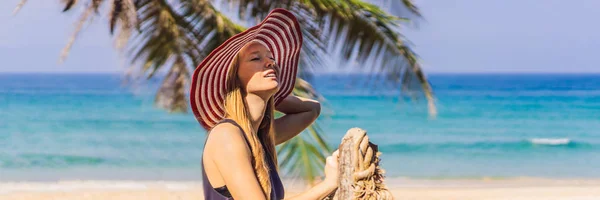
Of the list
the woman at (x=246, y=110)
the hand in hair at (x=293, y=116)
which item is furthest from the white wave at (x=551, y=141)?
the woman at (x=246, y=110)

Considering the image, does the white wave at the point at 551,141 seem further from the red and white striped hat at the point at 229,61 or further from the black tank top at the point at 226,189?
the black tank top at the point at 226,189

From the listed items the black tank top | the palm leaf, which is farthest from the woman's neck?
the palm leaf

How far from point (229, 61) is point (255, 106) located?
0.13 meters

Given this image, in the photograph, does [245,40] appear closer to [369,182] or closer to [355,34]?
[369,182]

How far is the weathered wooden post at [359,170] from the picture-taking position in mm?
1673

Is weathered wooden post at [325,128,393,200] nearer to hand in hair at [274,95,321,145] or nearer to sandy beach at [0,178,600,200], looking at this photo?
hand in hair at [274,95,321,145]

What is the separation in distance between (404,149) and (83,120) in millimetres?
14695

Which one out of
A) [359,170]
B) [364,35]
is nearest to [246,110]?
[359,170]

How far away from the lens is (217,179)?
76.3 inches

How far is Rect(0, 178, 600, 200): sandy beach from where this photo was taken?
12656mm

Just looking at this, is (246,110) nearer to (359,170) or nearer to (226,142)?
(226,142)

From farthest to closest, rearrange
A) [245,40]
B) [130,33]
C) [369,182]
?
[130,33] → [245,40] → [369,182]

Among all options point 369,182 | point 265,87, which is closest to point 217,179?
point 265,87

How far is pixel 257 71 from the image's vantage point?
6.69ft
